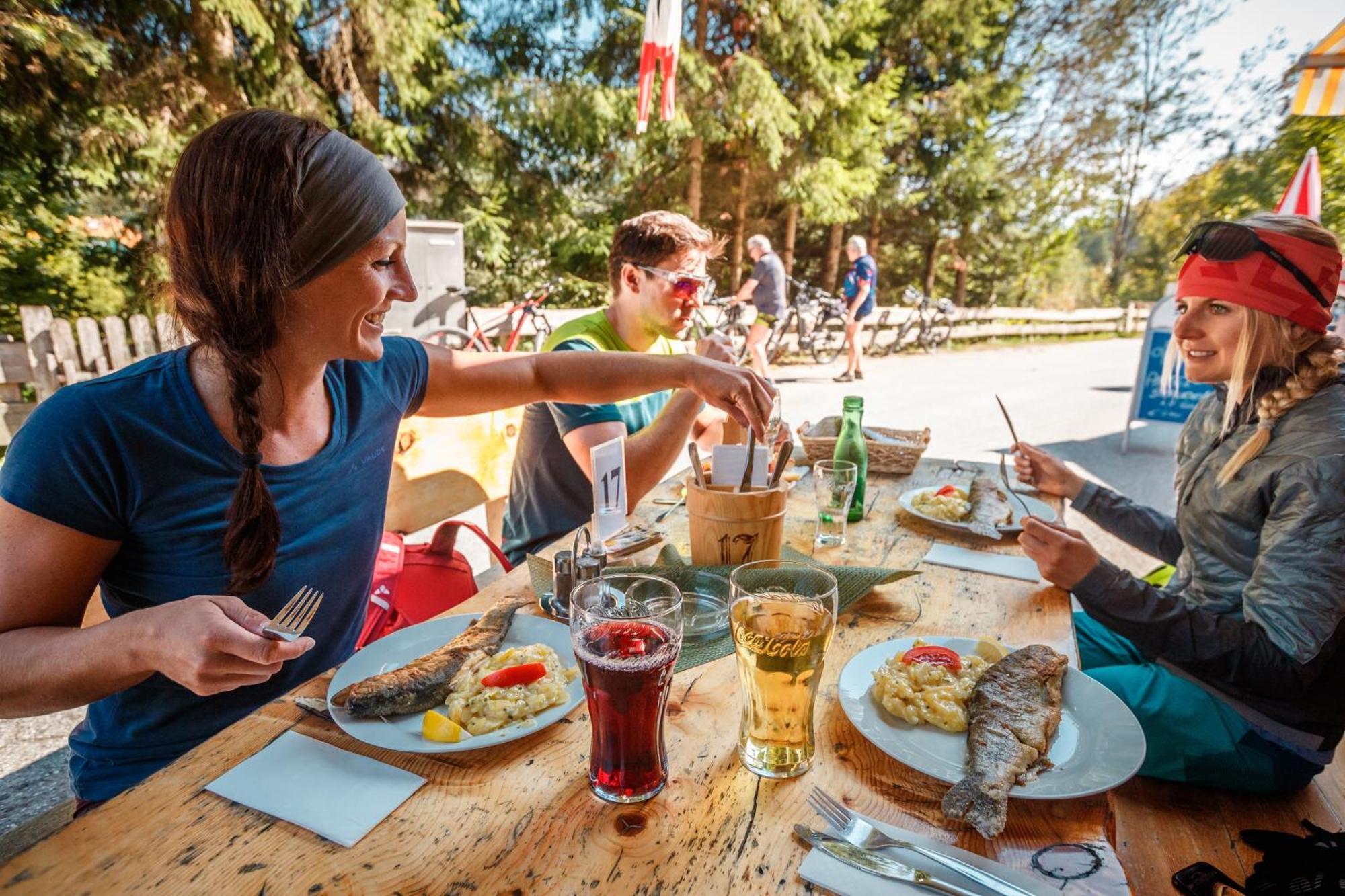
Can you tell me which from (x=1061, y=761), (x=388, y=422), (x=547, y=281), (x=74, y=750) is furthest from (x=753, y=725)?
(x=547, y=281)

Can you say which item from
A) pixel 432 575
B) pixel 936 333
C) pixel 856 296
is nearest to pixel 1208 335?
pixel 432 575

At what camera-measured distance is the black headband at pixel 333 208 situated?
4.29 feet

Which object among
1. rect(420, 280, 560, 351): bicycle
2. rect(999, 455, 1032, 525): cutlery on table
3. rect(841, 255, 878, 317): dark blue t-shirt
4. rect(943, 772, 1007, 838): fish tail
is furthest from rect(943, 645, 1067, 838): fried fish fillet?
rect(841, 255, 878, 317): dark blue t-shirt

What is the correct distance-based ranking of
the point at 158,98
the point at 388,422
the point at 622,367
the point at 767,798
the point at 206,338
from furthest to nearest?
the point at 158,98, the point at 622,367, the point at 388,422, the point at 206,338, the point at 767,798

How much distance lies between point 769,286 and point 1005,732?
10.8 m

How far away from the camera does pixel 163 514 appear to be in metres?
1.28

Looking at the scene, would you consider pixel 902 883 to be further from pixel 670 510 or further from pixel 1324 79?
pixel 1324 79

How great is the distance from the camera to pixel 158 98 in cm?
858

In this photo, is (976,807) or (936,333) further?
(936,333)

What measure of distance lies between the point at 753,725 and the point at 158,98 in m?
10.8

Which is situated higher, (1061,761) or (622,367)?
(622,367)

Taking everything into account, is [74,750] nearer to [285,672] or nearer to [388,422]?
[285,672]

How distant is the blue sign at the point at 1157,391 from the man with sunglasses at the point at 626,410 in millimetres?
5828

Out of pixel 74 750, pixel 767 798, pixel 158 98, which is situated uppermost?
pixel 158 98
